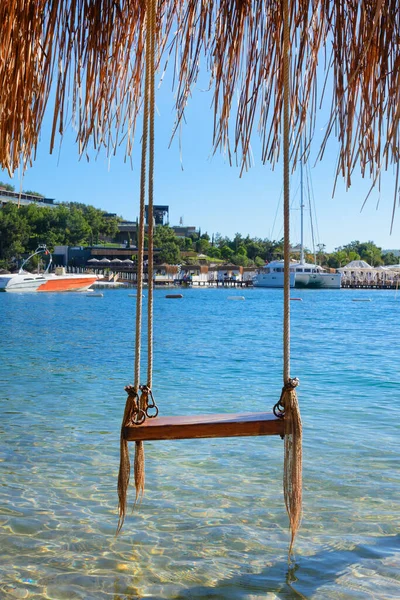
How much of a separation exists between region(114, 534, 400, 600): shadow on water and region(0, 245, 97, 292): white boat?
135 ft

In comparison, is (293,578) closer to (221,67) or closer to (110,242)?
(221,67)

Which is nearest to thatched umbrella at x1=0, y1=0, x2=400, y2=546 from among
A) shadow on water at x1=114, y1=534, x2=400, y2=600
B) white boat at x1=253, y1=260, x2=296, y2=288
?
shadow on water at x1=114, y1=534, x2=400, y2=600

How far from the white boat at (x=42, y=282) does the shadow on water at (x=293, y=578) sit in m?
41.3

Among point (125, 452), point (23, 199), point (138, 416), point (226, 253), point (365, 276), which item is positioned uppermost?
point (23, 199)

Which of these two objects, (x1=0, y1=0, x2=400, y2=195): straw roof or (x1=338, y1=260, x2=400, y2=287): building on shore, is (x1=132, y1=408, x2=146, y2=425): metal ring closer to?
(x1=0, y1=0, x2=400, y2=195): straw roof

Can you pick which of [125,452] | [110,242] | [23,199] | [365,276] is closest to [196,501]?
[125,452]

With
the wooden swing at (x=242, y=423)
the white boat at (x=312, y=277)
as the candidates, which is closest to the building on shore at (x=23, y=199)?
the white boat at (x=312, y=277)

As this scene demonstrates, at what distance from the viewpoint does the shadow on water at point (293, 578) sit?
86.0 inches

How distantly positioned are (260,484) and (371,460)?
A: 96 centimetres

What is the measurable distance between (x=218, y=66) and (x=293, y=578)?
184cm

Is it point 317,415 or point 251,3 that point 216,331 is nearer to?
point 317,415

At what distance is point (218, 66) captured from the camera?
6.39 ft

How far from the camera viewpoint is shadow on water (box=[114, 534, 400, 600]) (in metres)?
2.18

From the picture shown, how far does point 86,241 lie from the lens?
74.8 m
